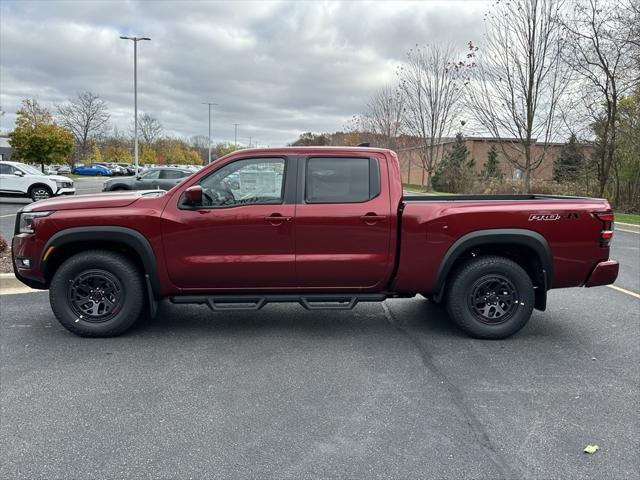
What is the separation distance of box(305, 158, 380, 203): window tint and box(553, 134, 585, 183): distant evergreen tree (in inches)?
986

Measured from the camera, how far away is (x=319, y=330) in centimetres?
506

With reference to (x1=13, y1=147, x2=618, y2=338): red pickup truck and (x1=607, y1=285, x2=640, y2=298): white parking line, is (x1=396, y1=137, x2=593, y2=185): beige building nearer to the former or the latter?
(x1=607, y1=285, x2=640, y2=298): white parking line

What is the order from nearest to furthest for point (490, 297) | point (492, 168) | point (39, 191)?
point (490, 297), point (39, 191), point (492, 168)

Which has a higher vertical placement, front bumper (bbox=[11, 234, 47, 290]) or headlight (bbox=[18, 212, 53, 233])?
headlight (bbox=[18, 212, 53, 233])

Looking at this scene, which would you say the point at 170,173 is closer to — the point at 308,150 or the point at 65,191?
the point at 65,191

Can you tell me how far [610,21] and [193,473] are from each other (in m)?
24.1

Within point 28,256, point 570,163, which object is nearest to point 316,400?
Result: point 28,256

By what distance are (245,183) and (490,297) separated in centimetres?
269

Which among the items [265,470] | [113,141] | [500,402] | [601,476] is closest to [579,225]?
[500,402]

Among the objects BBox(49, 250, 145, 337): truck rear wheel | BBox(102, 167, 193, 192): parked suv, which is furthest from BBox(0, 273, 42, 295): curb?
BBox(102, 167, 193, 192): parked suv

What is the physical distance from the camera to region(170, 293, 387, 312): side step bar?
4660 mm

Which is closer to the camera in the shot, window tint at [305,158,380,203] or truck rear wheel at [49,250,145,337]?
truck rear wheel at [49,250,145,337]

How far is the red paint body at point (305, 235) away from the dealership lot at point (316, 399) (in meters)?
0.65

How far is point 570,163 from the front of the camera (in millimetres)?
30672
